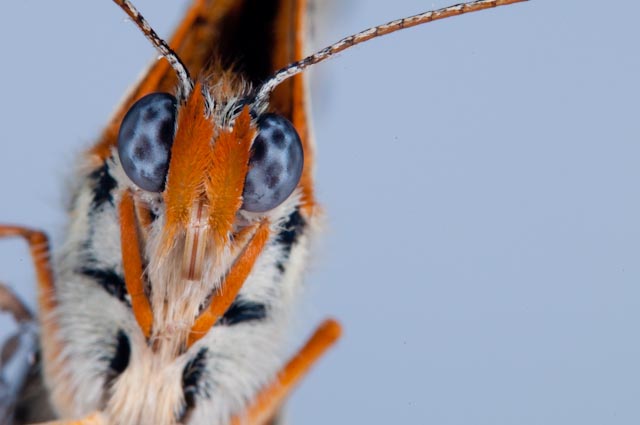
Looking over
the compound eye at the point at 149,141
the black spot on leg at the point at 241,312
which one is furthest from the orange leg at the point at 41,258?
the compound eye at the point at 149,141

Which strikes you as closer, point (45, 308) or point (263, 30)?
point (263, 30)

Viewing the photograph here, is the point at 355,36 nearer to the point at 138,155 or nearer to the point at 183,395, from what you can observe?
the point at 138,155

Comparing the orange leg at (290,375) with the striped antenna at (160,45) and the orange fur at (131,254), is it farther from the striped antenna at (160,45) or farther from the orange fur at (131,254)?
the striped antenna at (160,45)

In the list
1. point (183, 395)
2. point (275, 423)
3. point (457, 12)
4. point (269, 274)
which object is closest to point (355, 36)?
point (457, 12)

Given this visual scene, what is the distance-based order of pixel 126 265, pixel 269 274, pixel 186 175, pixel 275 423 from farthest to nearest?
pixel 275 423 → pixel 269 274 → pixel 126 265 → pixel 186 175

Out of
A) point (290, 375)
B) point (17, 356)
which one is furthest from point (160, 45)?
point (17, 356)

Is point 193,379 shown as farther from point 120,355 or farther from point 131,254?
point 131,254
